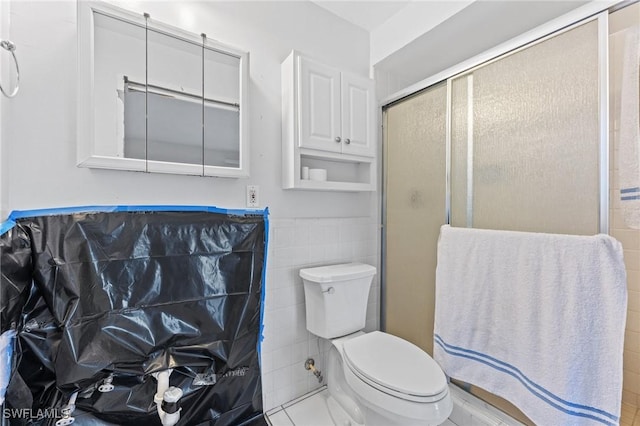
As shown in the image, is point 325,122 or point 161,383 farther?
point 325,122

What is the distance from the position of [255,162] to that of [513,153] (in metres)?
1.20

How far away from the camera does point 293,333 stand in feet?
5.06

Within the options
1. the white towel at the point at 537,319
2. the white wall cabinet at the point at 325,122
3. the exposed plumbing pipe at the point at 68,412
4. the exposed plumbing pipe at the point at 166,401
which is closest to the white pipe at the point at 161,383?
the exposed plumbing pipe at the point at 166,401

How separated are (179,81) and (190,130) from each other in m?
0.21

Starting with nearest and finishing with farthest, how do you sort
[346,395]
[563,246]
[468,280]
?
[563,246] < [468,280] < [346,395]

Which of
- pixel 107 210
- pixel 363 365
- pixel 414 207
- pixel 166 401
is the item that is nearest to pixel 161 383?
pixel 166 401

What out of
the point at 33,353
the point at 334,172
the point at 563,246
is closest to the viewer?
the point at 33,353

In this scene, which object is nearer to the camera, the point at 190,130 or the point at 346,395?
the point at 190,130

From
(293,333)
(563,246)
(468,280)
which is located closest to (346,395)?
(293,333)

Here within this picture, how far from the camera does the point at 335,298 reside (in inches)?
57.3

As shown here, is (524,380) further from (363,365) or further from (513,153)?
(513,153)

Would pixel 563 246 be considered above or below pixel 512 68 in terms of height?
below

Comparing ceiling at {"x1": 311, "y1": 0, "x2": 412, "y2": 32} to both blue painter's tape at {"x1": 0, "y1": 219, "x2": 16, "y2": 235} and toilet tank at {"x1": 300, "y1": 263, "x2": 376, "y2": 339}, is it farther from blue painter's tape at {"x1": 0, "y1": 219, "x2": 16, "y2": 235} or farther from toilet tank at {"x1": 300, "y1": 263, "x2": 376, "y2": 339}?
blue painter's tape at {"x1": 0, "y1": 219, "x2": 16, "y2": 235}

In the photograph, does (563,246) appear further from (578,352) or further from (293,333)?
(293,333)
